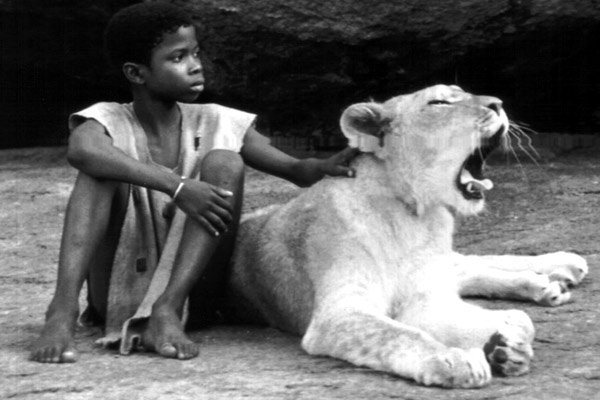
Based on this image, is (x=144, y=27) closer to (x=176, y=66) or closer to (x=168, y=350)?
(x=176, y=66)

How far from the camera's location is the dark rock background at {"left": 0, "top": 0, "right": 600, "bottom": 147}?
8023 millimetres

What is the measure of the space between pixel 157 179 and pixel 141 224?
34 centimetres

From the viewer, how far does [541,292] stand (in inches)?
216

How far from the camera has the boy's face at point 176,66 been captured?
5.19 meters

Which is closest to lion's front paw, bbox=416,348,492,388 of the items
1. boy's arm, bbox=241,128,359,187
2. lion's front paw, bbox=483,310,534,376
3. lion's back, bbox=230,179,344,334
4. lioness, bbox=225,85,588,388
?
lion's front paw, bbox=483,310,534,376

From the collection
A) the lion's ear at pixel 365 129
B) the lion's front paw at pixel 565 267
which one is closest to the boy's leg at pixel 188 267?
the lion's ear at pixel 365 129

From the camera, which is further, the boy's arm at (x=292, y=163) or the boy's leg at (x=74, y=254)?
the boy's arm at (x=292, y=163)

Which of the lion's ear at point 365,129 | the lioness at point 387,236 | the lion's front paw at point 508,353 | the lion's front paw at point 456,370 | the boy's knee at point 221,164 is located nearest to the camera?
the lion's front paw at point 456,370

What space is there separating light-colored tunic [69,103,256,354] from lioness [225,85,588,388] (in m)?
0.39

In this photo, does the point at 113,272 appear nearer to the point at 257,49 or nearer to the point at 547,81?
the point at 257,49

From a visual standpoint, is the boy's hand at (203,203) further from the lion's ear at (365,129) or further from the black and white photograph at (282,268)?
the lion's ear at (365,129)

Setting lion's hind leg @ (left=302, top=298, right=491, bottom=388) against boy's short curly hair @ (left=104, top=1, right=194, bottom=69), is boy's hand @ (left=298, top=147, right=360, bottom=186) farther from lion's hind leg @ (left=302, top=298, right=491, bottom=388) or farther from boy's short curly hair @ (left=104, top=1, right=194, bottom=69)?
boy's short curly hair @ (left=104, top=1, right=194, bottom=69)

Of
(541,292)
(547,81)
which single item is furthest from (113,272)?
(547,81)

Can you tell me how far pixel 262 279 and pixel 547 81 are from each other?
4.24m
